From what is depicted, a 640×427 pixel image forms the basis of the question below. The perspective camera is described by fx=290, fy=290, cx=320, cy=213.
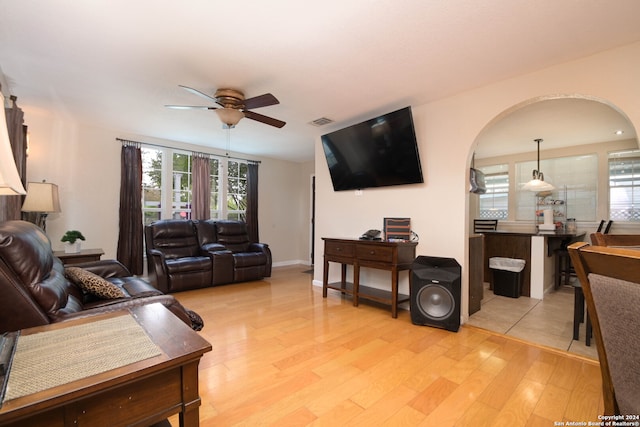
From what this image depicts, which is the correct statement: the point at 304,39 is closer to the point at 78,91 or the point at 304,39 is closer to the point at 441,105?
the point at 441,105

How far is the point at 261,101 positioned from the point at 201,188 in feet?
10.4

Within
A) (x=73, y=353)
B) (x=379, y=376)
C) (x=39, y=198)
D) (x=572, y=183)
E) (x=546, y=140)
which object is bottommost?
(x=379, y=376)

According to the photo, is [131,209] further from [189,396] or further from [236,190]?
[189,396]

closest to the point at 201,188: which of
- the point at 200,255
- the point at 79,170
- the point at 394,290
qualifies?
the point at 200,255

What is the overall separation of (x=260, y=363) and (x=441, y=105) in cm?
310

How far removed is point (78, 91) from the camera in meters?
3.09

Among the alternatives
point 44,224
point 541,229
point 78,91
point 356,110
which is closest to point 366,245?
point 356,110

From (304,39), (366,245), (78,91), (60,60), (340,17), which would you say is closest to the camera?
(340,17)

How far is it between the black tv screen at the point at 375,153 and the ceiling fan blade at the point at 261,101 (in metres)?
1.32

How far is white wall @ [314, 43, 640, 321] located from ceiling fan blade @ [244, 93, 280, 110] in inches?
68.9

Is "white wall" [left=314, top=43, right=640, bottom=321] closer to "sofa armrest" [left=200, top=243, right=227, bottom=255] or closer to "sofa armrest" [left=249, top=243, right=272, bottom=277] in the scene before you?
"sofa armrest" [left=249, top=243, right=272, bottom=277]

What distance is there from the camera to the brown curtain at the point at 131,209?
4.50 metres

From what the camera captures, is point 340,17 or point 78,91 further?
point 78,91

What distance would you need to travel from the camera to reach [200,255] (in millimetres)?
4855
